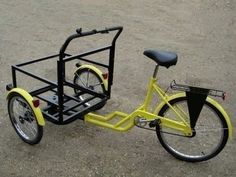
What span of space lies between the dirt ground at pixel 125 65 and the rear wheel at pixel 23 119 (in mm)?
103

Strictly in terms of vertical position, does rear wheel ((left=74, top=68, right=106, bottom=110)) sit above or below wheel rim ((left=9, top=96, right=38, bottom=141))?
above

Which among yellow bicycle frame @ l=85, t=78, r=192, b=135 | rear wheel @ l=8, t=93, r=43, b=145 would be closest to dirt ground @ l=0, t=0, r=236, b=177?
rear wheel @ l=8, t=93, r=43, b=145

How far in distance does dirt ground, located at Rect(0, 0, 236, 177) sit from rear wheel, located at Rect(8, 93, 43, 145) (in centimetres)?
10

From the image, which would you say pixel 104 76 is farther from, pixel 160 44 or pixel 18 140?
pixel 160 44

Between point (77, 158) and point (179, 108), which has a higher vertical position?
point (179, 108)

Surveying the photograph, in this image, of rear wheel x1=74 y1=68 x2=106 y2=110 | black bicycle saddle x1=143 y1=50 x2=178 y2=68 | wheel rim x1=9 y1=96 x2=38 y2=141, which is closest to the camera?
black bicycle saddle x1=143 y1=50 x2=178 y2=68

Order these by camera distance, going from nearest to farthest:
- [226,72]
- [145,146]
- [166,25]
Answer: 1. [145,146]
2. [226,72]
3. [166,25]

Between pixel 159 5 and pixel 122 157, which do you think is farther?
pixel 159 5

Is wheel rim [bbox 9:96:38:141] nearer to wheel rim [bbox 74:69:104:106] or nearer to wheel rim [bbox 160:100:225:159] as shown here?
wheel rim [bbox 74:69:104:106]

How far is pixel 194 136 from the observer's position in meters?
3.88

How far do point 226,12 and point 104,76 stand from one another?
219 inches

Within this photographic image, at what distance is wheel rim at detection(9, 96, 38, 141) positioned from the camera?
3925 millimetres


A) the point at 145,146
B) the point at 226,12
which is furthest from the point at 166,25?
the point at 145,146

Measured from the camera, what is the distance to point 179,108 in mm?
3691
